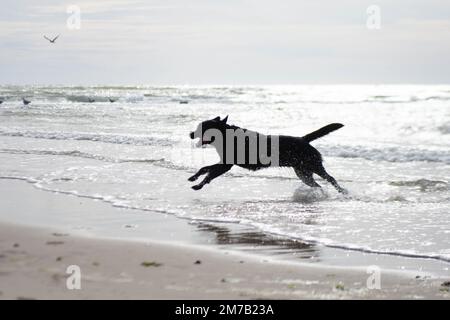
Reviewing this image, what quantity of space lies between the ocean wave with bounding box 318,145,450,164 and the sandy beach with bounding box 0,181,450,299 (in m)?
9.29

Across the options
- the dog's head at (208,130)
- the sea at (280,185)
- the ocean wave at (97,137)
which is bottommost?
the sea at (280,185)

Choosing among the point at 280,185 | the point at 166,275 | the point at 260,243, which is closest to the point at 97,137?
the point at 280,185

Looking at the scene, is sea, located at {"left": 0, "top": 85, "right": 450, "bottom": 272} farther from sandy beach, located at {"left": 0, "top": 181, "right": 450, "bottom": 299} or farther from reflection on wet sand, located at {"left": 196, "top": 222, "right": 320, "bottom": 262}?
sandy beach, located at {"left": 0, "top": 181, "right": 450, "bottom": 299}

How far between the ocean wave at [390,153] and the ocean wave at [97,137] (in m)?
4.88

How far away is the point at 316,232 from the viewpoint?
722cm

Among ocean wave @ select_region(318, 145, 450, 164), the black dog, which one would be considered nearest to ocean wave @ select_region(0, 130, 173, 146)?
ocean wave @ select_region(318, 145, 450, 164)

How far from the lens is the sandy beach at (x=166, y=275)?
15.5ft

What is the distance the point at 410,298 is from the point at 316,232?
8.09 ft

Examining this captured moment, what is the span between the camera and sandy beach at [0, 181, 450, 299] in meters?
4.71

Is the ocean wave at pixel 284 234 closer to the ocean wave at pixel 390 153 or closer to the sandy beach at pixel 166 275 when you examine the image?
the sandy beach at pixel 166 275

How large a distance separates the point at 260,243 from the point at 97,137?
1425cm

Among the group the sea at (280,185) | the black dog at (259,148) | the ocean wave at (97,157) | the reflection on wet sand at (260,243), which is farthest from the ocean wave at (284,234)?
the ocean wave at (97,157)

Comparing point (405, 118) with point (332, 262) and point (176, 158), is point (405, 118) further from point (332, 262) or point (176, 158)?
point (332, 262)
